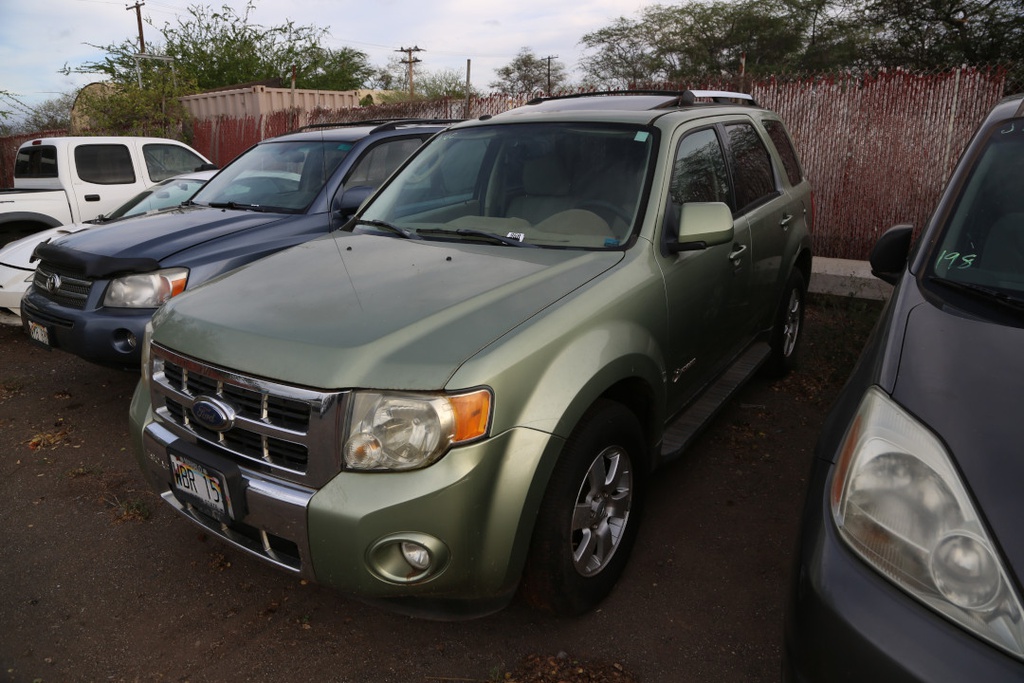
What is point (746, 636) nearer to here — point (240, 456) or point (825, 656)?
point (825, 656)

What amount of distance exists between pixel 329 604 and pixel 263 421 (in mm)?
944

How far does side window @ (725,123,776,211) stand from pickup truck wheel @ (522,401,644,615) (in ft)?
5.73

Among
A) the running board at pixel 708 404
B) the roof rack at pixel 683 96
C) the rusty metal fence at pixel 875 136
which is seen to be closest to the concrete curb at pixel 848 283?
the rusty metal fence at pixel 875 136

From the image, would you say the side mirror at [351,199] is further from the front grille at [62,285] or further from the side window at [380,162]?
the front grille at [62,285]

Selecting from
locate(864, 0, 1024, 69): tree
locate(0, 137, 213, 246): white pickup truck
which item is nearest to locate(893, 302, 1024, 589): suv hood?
locate(0, 137, 213, 246): white pickup truck

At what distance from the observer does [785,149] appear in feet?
16.2

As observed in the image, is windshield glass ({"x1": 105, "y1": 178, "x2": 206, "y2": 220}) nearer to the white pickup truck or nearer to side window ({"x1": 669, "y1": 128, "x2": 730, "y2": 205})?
the white pickup truck

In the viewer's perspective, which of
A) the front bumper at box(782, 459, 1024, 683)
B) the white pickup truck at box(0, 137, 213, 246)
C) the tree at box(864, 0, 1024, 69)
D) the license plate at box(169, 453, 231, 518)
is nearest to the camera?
the front bumper at box(782, 459, 1024, 683)

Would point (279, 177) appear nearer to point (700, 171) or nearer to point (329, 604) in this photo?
point (700, 171)

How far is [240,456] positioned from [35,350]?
4.94m

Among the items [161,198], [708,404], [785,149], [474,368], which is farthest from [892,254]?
[161,198]

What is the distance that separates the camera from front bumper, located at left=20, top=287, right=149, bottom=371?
161 inches

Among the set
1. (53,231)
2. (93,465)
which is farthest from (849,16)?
(93,465)

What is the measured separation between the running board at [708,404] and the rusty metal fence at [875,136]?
16.6 feet
